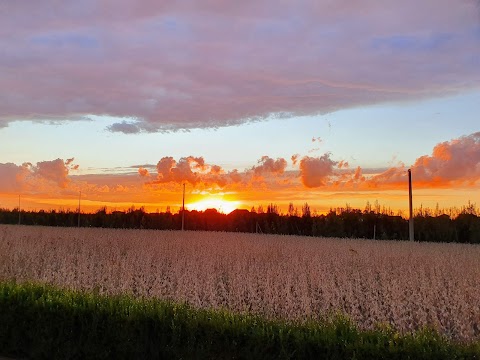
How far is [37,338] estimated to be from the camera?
797cm

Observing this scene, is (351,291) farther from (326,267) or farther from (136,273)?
(136,273)

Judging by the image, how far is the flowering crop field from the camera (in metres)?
9.90

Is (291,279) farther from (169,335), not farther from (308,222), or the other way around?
(308,222)

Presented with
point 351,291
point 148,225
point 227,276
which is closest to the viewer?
point 351,291

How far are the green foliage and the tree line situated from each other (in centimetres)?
2683

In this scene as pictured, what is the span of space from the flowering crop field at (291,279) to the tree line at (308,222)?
16.2 metres

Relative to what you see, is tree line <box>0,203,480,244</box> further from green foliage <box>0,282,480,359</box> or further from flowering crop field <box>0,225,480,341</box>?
green foliage <box>0,282,480,359</box>

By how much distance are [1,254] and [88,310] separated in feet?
34.9

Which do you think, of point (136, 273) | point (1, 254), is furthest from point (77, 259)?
point (136, 273)

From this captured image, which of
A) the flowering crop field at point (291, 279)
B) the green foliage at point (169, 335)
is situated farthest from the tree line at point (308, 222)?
the green foliage at point (169, 335)

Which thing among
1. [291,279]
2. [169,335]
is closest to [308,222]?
[291,279]

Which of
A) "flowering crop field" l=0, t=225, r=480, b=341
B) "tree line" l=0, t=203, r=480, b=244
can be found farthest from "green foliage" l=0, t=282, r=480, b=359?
"tree line" l=0, t=203, r=480, b=244

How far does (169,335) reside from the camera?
7.14 m

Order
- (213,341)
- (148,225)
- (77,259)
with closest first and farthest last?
1. (213,341)
2. (77,259)
3. (148,225)
